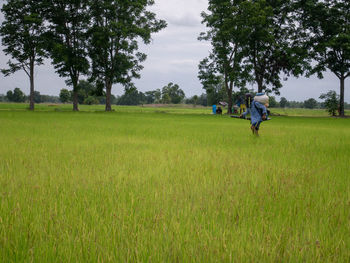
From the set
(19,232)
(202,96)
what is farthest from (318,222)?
(202,96)

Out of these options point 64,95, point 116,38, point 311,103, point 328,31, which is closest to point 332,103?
point 328,31

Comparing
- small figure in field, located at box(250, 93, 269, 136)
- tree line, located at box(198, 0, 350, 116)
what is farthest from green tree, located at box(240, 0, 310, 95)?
small figure in field, located at box(250, 93, 269, 136)

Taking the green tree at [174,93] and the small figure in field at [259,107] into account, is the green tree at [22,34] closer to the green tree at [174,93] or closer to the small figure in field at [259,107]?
the small figure in field at [259,107]

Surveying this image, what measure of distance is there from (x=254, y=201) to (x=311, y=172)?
7.19 ft

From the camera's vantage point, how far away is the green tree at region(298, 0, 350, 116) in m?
35.4

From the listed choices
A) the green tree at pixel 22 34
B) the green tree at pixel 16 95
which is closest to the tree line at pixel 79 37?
the green tree at pixel 22 34

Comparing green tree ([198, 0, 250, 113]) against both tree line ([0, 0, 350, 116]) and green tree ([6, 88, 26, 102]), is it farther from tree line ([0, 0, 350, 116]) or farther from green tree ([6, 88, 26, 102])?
green tree ([6, 88, 26, 102])

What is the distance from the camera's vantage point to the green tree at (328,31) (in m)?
35.4

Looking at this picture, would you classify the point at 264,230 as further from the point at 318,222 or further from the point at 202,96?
the point at 202,96

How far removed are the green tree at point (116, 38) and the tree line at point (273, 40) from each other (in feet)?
32.7

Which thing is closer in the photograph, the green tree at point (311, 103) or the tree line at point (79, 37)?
the tree line at point (79, 37)

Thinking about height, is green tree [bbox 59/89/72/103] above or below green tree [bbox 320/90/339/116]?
above

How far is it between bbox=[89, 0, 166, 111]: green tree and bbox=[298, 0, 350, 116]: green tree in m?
23.4

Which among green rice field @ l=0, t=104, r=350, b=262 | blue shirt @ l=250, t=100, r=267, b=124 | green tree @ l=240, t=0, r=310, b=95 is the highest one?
green tree @ l=240, t=0, r=310, b=95
